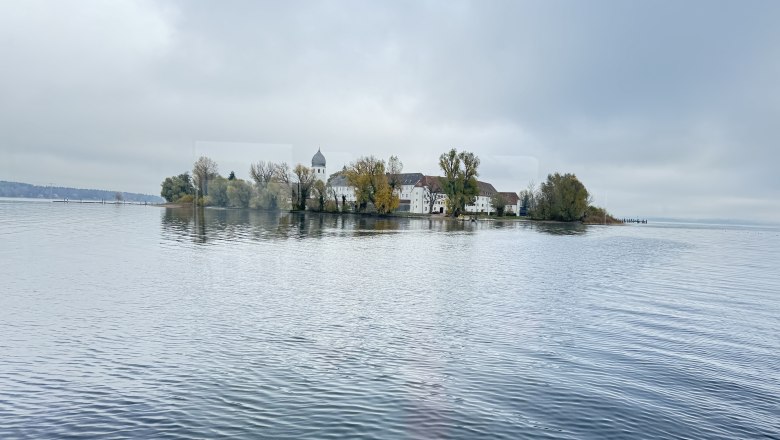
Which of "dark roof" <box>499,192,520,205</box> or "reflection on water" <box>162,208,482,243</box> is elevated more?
"dark roof" <box>499,192,520,205</box>

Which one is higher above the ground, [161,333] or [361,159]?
[361,159]

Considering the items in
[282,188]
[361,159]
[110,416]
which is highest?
[361,159]

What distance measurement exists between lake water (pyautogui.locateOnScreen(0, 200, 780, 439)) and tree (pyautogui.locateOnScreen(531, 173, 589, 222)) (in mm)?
86646

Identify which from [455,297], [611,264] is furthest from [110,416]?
Answer: [611,264]

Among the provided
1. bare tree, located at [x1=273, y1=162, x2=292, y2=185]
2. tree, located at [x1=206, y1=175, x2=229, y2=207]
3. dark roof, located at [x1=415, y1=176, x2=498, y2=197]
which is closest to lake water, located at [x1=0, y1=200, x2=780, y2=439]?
bare tree, located at [x1=273, y1=162, x2=292, y2=185]

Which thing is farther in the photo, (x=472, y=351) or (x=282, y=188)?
(x=282, y=188)

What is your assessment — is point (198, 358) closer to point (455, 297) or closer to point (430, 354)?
point (430, 354)

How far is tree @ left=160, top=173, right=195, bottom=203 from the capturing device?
92438 mm

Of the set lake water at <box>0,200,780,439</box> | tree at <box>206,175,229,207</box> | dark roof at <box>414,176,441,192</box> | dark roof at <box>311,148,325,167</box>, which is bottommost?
lake water at <box>0,200,780,439</box>

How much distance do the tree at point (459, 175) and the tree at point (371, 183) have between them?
1104 centimetres

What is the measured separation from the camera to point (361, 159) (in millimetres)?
92875

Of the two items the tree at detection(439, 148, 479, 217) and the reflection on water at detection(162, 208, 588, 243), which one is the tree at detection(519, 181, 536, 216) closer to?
the tree at detection(439, 148, 479, 217)

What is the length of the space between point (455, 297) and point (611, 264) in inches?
654

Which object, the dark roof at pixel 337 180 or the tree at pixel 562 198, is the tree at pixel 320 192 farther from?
the tree at pixel 562 198
